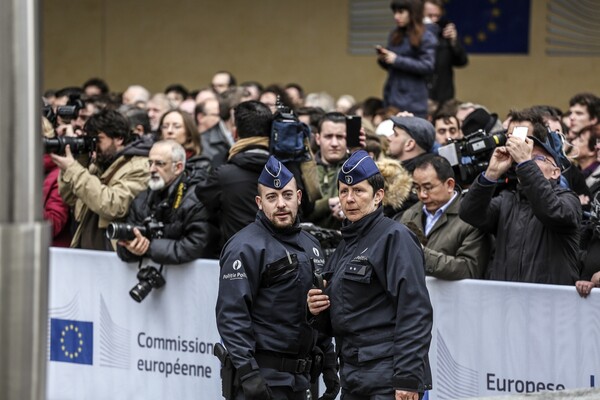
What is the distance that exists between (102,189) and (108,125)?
2.35 ft

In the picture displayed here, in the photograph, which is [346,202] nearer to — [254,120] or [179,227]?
[254,120]

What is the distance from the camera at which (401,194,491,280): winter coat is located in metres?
7.37

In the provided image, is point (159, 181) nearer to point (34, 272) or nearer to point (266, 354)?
point (266, 354)

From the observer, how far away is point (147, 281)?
841 centimetres

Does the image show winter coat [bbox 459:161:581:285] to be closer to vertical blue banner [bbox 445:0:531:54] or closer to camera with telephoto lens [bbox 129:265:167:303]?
camera with telephoto lens [bbox 129:265:167:303]

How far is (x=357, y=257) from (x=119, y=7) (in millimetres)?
12571

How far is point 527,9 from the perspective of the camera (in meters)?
14.9

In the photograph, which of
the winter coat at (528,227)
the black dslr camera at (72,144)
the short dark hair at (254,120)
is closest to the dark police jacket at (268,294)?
the winter coat at (528,227)

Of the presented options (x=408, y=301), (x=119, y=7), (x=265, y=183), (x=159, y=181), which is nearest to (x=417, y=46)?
(x=159, y=181)

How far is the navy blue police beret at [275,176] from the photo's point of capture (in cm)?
663

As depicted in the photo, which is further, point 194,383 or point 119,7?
point 119,7

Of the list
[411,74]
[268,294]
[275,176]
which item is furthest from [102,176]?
[411,74]

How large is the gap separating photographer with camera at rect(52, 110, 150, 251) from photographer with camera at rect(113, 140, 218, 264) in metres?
0.30

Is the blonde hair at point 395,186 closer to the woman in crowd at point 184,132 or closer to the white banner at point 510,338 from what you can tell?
the white banner at point 510,338
